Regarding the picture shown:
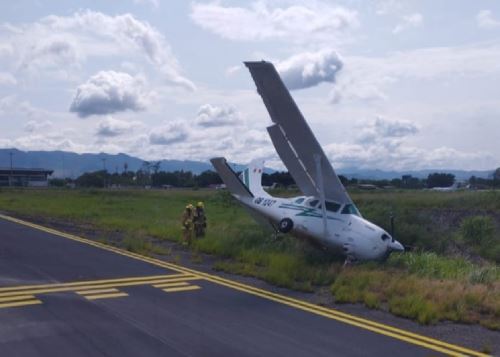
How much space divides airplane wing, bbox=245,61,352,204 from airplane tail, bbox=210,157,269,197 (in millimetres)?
2831

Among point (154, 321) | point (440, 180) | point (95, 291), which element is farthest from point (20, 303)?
point (440, 180)

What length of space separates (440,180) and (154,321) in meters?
111

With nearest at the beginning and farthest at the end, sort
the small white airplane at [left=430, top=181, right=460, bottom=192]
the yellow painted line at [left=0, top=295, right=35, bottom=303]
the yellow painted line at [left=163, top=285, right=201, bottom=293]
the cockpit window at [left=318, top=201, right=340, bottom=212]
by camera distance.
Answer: the yellow painted line at [left=0, top=295, right=35, bottom=303] → the yellow painted line at [left=163, top=285, right=201, bottom=293] → the cockpit window at [left=318, top=201, right=340, bottom=212] → the small white airplane at [left=430, top=181, right=460, bottom=192]

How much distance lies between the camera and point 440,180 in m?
114

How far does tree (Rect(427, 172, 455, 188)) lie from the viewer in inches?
4437

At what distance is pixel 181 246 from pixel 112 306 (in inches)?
378

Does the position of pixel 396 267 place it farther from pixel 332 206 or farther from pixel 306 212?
pixel 306 212

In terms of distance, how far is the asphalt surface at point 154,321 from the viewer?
801 cm

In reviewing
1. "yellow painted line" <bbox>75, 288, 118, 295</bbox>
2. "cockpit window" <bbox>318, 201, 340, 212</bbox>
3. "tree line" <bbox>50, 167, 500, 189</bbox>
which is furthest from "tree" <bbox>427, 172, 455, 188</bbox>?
"yellow painted line" <bbox>75, 288, 118, 295</bbox>

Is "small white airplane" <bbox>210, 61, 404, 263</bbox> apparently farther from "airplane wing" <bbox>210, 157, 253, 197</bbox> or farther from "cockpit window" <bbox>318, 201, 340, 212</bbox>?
"airplane wing" <bbox>210, 157, 253, 197</bbox>

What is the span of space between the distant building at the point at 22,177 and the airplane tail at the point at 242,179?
6104 inches

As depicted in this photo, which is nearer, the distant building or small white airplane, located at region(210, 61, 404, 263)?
small white airplane, located at region(210, 61, 404, 263)

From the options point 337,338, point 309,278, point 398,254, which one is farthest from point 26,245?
point 337,338

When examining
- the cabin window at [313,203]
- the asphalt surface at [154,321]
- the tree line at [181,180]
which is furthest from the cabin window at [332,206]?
the tree line at [181,180]
